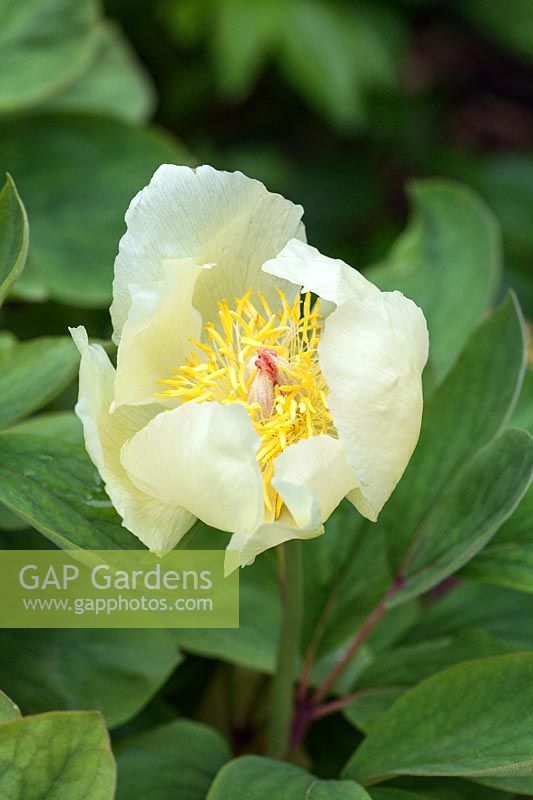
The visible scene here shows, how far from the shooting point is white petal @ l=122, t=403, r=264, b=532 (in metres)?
0.43

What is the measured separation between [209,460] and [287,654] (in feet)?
0.61

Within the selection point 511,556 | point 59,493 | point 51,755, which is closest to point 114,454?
point 59,493

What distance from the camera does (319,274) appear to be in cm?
→ 47

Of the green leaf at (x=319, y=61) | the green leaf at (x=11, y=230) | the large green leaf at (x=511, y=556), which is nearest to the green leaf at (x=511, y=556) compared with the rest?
the large green leaf at (x=511, y=556)

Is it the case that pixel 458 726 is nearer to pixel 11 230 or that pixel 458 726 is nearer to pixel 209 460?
pixel 209 460

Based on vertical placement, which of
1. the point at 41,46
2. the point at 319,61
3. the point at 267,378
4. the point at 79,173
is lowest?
the point at 319,61

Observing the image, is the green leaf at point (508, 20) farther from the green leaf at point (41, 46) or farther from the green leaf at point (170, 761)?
the green leaf at point (170, 761)

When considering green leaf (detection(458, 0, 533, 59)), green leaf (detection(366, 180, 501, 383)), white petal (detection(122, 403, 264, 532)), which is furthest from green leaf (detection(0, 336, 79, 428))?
green leaf (detection(458, 0, 533, 59))


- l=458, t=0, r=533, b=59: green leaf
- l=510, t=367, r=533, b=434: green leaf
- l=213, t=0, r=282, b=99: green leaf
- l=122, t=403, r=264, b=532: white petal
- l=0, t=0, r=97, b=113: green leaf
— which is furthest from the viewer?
l=458, t=0, r=533, b=59: green leaf

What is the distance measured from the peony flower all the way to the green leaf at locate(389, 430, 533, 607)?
8 centimetres

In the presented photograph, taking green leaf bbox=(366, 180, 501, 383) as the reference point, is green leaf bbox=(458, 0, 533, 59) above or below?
below

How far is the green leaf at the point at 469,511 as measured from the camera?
0.51 m

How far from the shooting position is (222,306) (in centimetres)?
53

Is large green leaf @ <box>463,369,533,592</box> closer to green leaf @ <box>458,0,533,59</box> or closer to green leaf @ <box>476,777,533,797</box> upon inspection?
green leaf @ <box>476,777,533,797</box>
